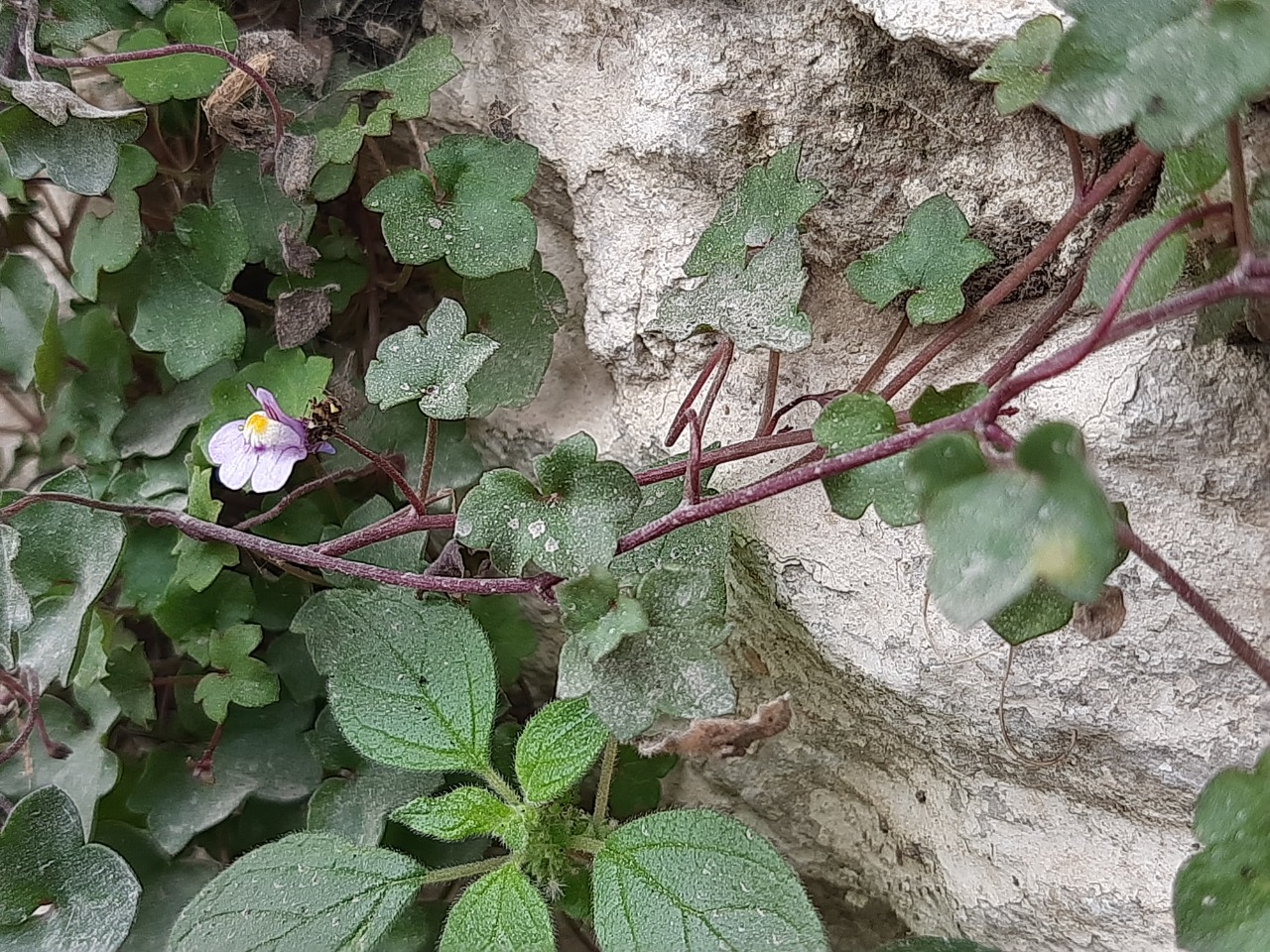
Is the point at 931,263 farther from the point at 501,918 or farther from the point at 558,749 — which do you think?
the point at 501,918

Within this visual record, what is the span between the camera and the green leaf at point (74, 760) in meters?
0.98

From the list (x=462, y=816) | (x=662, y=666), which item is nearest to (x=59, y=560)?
(x=462, y=816)

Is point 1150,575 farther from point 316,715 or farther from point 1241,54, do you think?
point 316,715

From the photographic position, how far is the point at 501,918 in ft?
2.68

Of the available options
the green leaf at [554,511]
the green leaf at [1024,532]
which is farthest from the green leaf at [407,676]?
the green leaf at [1024,532]

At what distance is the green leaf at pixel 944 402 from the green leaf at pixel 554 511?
0.21 m

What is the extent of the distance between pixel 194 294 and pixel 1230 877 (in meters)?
0.99

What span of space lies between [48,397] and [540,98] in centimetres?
61

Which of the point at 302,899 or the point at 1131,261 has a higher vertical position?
the point at 1131,261

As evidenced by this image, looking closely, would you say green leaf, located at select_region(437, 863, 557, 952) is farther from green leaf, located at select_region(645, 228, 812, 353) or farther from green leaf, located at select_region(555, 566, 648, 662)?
green leaf, located at select_region(645, 228, 812, 353)

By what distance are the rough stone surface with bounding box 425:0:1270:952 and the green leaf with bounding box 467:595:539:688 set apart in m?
0.16

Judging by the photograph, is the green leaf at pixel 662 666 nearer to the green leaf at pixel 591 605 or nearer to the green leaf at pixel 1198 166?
Answer: the green leaf at pixel 591 605

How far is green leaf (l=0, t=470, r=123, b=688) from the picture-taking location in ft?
3.08

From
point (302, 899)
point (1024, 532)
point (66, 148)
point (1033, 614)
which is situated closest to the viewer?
point (1024, 532)
